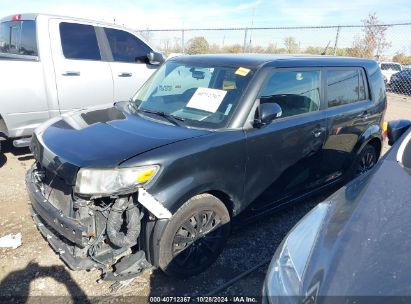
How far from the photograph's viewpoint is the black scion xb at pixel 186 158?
2.54m

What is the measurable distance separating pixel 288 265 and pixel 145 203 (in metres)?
1.06

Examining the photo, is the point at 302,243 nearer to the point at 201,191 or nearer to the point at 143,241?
the point at 201,191

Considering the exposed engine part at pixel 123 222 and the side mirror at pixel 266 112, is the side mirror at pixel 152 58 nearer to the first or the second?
the side mirror at pixel 266 112

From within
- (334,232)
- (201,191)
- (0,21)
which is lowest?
(201,191)

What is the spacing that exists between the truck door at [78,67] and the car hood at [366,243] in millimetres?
4204

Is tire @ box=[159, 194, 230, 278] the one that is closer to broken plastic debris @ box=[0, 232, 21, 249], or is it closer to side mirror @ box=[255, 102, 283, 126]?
side mirror @ box=[255, 102, 283, 126]

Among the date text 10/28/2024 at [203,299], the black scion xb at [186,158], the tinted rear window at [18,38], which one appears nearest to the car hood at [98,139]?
the black scion xb at [186,158]

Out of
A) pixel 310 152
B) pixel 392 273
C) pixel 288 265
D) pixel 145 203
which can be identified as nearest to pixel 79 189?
pixel 145 203

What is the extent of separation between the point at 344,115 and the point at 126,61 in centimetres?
358

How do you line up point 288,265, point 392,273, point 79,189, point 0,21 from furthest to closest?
1. point 0,21
2. point 79,189
3. point 288,265
4. point 392,273

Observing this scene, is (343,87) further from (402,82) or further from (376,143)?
(402,82)

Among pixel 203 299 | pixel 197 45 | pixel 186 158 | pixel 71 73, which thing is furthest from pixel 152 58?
pixel 197 45

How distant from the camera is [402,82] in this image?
56.0 feet

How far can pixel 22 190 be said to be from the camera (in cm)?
448
